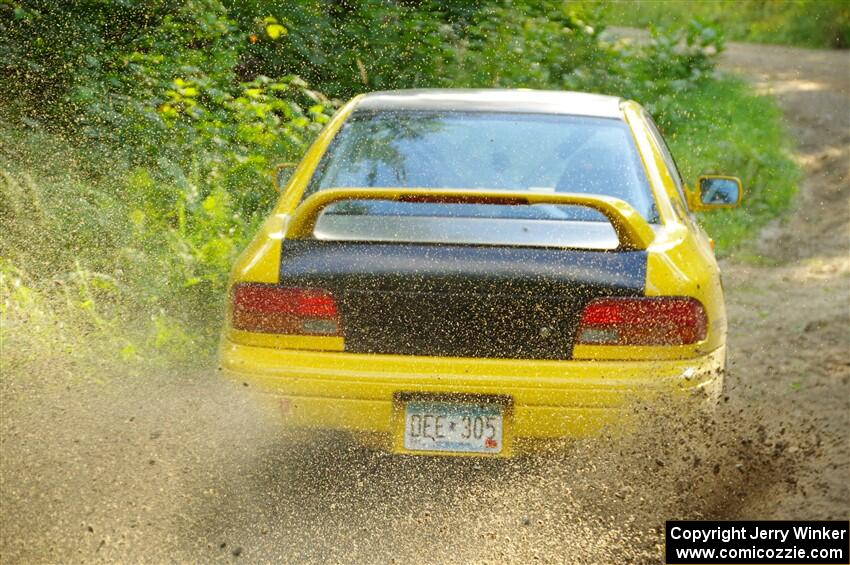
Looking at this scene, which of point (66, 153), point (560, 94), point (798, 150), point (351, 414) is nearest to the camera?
point (351, 414)

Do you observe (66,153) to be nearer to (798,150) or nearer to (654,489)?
(654,489)

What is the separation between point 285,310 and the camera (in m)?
3.97

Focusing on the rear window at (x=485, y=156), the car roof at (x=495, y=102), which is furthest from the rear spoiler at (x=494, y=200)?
the car roof at (x=495, y=102)

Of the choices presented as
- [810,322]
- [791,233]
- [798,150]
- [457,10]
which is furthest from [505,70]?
[798,150]

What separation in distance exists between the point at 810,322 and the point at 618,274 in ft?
15.0

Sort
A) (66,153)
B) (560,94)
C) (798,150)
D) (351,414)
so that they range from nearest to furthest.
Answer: (351,414) → (560,94) → (66,153) → (798,150)

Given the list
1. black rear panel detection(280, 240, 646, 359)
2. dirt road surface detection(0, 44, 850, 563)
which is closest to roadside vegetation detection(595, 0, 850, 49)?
dirt road surface detection(0, 44, 850, 563)

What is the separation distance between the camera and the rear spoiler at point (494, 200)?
3.85 metres

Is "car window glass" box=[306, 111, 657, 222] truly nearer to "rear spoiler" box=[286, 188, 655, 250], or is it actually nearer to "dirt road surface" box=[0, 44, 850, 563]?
"rear spoiler" box=[286, 188, 655, 250]

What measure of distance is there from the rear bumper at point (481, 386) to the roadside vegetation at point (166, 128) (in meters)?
2.00

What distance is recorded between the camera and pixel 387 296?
388 centimetres

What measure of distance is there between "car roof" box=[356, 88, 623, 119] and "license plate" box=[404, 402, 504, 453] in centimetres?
157

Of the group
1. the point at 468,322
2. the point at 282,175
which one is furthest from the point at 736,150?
the point at 468,322

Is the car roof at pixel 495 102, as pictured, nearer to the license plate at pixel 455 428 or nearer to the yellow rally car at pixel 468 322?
the yellow rally car at pixel 468 322
